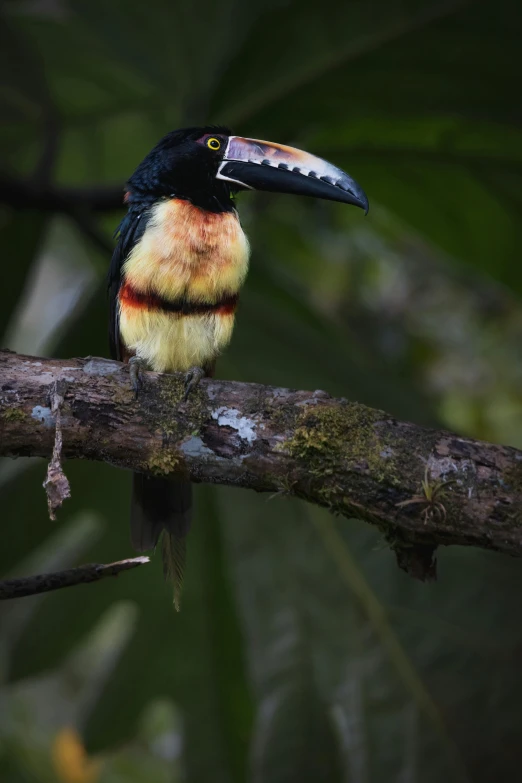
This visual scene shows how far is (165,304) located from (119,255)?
0.29 metres

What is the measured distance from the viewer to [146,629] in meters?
3.72

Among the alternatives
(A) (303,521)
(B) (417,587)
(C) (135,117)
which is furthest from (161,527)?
(C) (135,117)

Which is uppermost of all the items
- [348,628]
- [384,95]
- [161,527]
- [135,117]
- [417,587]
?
[384,95]

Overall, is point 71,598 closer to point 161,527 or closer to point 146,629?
point 146,629

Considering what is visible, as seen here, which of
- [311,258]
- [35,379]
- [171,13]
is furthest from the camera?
[311,258]

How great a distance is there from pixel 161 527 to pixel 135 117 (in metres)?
2.80

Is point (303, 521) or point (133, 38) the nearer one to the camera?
point (303, 521)

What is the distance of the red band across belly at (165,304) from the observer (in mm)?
2656

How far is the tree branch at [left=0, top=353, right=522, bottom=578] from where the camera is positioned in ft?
6.41

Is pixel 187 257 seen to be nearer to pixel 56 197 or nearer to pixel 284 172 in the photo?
pixel 284 172

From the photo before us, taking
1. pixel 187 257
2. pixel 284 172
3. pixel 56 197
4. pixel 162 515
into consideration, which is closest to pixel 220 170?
pixel 284 172

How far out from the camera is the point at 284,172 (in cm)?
283

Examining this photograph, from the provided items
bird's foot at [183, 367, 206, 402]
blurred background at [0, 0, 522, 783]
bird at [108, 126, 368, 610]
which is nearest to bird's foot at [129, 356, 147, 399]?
bird's foot at [183, 367, 206, 402]

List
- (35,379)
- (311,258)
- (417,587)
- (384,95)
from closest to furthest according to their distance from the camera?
(35,379), (417,587), (384,95), (311,258)
